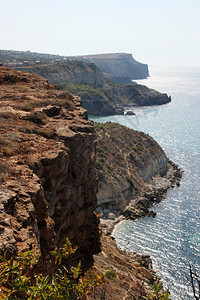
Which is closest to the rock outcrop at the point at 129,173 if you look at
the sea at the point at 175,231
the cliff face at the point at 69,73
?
the sea at the point at 175,231

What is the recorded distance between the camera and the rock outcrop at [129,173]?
50156 mm

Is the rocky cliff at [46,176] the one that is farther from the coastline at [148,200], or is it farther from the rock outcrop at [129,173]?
the rock outcrop at [129,173]

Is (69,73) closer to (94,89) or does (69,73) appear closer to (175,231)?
(94,89)

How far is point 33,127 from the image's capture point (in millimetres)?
17453

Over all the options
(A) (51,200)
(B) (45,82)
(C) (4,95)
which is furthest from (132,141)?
(A) (51,200)

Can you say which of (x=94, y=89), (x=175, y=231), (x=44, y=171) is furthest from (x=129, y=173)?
(x=94, y=89)

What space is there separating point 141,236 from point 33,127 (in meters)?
29.4

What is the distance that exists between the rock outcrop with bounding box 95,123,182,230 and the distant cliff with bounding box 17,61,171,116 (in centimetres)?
6588

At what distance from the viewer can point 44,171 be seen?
45.6 ft

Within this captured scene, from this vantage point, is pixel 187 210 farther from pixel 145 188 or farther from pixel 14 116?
pixel 14 116

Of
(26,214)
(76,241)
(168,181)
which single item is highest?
(26,214)

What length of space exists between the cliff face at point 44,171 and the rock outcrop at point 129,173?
2586 cm

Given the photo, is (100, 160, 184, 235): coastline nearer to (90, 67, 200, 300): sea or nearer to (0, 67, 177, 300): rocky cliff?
(90, 67, 200, 300): sea

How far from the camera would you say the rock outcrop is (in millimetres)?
50156
